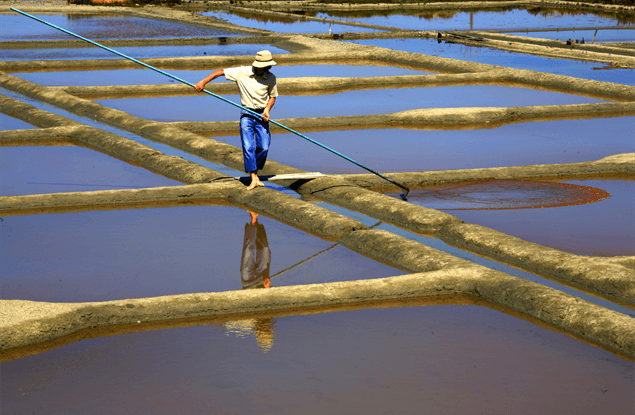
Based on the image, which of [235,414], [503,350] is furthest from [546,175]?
[235,414]

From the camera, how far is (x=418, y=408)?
3766 millimetres

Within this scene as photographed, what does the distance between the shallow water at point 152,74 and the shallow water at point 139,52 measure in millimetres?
2030

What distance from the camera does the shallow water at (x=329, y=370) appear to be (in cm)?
379

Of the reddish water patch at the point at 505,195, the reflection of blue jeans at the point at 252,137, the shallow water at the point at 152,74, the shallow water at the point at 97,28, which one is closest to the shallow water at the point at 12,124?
the shallow water at the point at 152,74

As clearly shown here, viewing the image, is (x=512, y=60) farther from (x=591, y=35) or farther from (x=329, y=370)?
(x=329, y=370)

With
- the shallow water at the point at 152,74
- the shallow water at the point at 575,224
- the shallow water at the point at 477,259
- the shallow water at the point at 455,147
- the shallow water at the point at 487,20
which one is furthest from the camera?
the shallow water at the point at 487,20

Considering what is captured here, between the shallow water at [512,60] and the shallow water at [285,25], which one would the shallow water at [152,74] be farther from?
the shallow water at [285,25]

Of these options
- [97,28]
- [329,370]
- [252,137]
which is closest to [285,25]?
[97,28]

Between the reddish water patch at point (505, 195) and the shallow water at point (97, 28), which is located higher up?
the shallow water at point (97, 28)

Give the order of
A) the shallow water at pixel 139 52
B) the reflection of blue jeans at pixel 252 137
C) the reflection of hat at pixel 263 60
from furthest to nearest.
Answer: the shallow water at pixel 139 52 → the reflection of blue jeans at pixel 252 137 → the reflection of hat at pixel 263 60

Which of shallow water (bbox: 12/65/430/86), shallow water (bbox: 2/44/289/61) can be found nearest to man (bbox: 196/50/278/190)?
shallow water (bbox: 12/65/430/86)

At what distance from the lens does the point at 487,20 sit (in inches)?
1258

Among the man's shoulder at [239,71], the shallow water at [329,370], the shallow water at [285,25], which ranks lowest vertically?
the shallow water at [329,370]

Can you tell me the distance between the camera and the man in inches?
281
